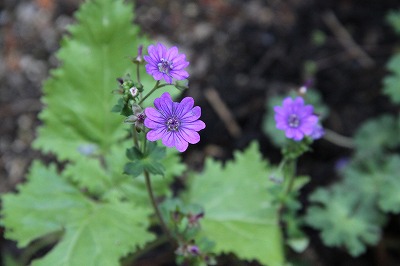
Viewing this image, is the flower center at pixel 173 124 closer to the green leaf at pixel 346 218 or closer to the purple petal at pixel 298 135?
the purple petal at pixel 298 135

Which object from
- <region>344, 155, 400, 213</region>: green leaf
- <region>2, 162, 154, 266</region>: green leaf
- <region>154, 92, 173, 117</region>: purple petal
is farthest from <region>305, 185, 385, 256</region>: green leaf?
<region>154, 92, 173, 117</region>: purple petal

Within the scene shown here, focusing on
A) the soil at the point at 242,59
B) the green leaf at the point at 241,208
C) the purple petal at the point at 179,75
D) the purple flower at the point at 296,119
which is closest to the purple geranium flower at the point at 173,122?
the purple petal at the point at 179,75

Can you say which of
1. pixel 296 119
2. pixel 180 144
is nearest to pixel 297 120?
pixel 296 119

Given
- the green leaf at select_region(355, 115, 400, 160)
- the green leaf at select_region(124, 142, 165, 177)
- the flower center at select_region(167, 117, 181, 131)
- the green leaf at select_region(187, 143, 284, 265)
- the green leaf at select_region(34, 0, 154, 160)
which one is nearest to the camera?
the flower center at select_region(167, 117, 181, 131)

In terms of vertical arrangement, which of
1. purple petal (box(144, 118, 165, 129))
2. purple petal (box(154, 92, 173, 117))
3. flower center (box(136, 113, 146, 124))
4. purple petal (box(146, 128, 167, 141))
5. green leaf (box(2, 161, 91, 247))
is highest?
green leaf (box(2, 161, 91, 247))

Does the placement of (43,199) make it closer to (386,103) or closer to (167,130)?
(167,130)

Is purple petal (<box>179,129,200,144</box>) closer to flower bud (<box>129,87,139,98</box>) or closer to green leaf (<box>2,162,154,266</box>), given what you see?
flower bud (<box>129,87,139,98</box>)

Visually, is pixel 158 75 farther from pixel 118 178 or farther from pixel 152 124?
pixel 118 178

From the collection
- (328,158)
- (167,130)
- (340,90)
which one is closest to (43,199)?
(167,130)
